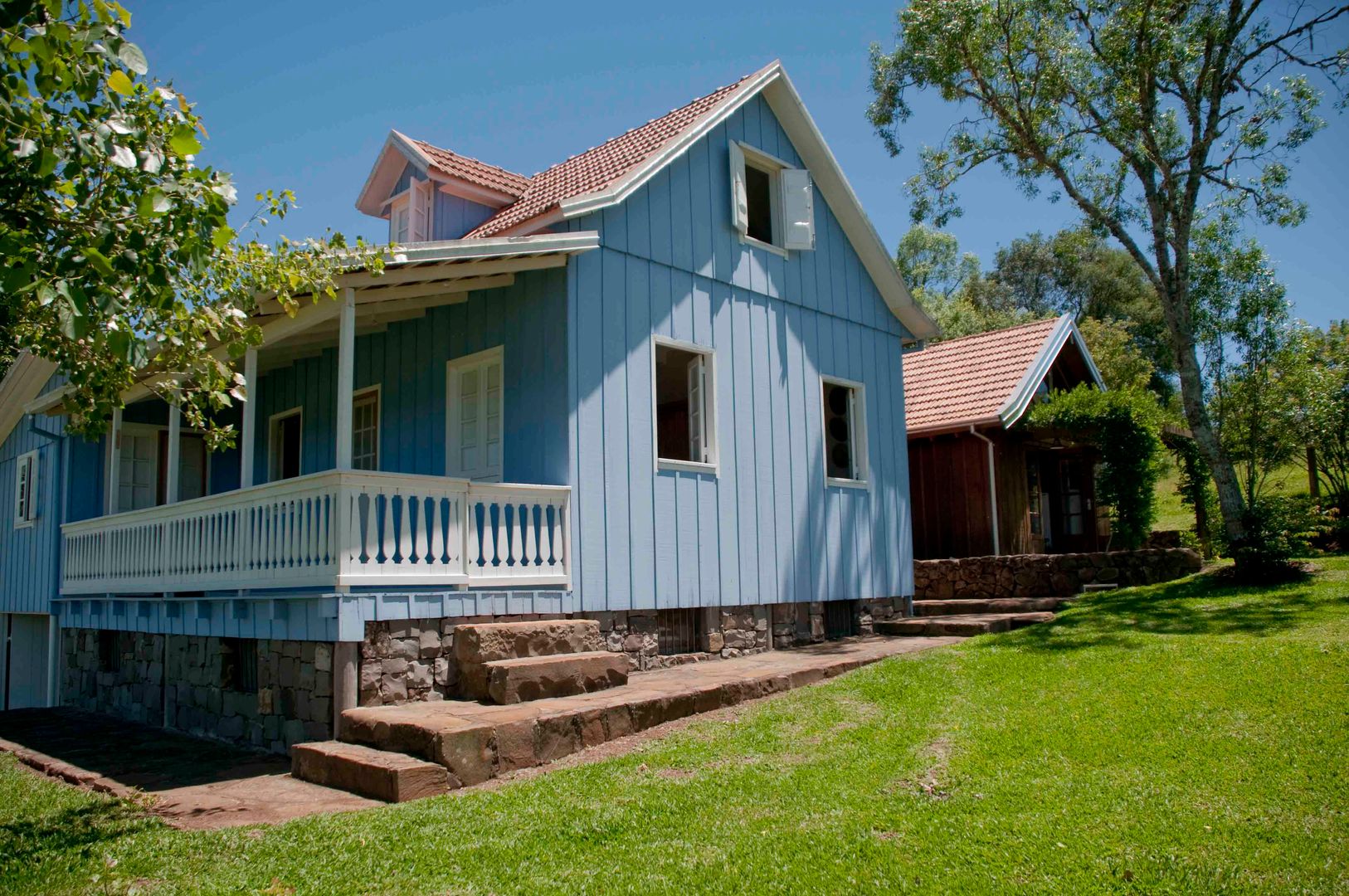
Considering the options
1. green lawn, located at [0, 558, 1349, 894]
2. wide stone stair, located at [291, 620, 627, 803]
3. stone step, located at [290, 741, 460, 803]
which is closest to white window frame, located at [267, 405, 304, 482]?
green lawn, located at [0, 558, 1349, 894]

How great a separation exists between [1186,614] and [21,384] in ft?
54.9

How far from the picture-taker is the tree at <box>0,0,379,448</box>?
485 cm

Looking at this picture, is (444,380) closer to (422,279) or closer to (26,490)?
(422,279)

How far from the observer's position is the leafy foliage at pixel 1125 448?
50.3 feet

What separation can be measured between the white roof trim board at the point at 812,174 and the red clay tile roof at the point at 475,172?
290 cm

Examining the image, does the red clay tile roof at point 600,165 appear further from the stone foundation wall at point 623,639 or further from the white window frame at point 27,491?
the white window frame at point 27,491

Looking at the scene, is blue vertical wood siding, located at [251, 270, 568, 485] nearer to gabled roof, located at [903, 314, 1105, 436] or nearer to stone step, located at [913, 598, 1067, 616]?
stone step, located at [913, 598, 1067, 616]

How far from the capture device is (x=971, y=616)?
13.6m

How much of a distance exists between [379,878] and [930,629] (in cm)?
906

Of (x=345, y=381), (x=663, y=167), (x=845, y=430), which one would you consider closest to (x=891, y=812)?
(x=345, y=381)

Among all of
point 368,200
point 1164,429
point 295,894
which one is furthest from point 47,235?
point 1164,429

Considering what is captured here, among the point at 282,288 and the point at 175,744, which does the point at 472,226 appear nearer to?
the point at 282,288

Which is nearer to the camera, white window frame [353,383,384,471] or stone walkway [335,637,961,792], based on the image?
stone walkway [335,637,961,792]

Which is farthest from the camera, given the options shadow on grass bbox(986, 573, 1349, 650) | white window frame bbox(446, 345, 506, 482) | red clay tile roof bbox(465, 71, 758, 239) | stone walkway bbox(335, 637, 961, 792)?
red clay tile roof bbox(465, 71, 758, 239)
